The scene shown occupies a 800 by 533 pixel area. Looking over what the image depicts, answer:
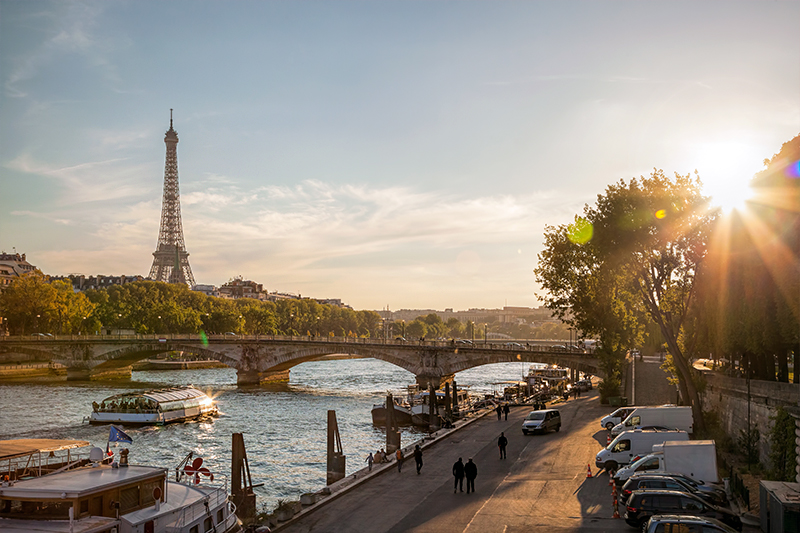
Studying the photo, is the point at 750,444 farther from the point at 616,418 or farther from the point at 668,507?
the point at 668,507

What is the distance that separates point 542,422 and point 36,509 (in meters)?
28.7

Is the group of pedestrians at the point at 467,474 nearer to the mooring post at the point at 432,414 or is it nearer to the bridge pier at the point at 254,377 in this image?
the mooring post at the point at 432,414

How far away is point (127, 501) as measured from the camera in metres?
18.9

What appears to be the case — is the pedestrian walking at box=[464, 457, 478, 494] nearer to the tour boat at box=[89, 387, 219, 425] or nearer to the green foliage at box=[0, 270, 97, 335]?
the tour boat at box=[89, 387, 219, 425]

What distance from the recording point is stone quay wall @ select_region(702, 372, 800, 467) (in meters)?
27.4

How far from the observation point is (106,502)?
59.4 ft

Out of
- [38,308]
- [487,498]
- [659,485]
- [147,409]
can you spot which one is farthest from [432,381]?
[38,308]

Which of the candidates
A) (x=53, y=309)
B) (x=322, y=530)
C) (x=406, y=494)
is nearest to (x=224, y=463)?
(x=406, y=494)

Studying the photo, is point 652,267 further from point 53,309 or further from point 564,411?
point 53,309

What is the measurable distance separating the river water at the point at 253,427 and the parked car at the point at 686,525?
1947cm

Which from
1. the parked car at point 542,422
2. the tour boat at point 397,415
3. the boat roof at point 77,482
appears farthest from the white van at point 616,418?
the boat roof at point 77,482

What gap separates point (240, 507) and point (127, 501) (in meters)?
8.64

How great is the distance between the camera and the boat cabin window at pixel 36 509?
1730cm

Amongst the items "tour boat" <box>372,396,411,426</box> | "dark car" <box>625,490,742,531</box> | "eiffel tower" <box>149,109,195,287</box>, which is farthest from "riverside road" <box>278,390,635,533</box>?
"eiffel tower" <box>149,109,195,287</box>
